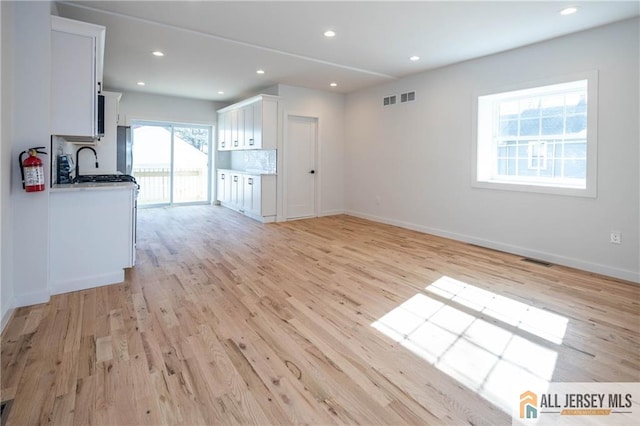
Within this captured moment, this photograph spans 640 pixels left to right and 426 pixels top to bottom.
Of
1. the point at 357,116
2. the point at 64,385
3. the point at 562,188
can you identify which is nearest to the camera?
the point at 64,385

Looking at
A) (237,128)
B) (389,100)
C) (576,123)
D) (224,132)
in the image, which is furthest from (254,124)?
(576,123)

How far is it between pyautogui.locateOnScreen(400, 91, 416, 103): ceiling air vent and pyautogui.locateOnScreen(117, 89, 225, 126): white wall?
4691 millimetres

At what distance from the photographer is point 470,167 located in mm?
5020

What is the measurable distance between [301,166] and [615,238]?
16.6 feet

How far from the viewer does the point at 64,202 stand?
2.95 metres

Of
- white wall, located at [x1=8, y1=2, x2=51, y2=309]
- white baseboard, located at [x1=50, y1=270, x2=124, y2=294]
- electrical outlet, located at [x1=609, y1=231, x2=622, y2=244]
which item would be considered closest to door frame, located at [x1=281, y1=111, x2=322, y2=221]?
white baseboard, located at [x1=50, y1=270, x2=124, y2=294]

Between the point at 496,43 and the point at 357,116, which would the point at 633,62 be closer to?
the point at 496,43

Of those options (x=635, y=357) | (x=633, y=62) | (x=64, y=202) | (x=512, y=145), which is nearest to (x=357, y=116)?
(x=512, y=145)

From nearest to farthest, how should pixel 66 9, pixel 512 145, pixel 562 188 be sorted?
pixel 66 9 → pixel 562 188 → pixel 512 145

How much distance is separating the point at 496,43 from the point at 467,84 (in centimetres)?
81

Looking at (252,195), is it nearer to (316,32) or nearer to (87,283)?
(316,32)

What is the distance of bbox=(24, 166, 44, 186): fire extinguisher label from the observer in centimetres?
255

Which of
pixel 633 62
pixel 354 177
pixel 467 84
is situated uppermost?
pixel 467 84

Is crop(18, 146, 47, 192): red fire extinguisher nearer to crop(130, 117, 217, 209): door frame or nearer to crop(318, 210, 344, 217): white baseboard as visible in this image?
crop(318, 210, 344, 217): white baseboard
